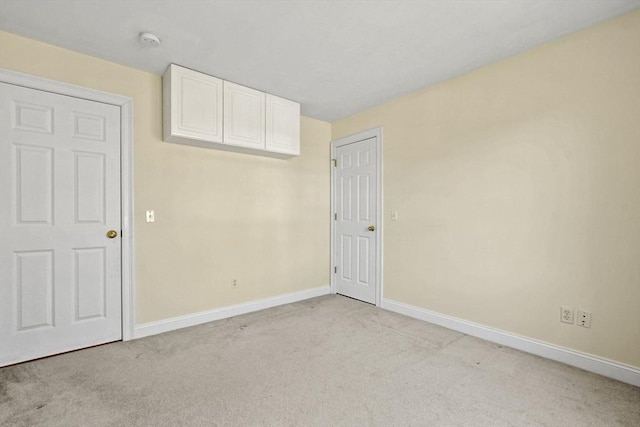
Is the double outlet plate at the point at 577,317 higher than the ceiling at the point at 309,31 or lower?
lower

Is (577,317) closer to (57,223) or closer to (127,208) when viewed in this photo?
(127,208)

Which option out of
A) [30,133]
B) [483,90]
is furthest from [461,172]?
[30,133]

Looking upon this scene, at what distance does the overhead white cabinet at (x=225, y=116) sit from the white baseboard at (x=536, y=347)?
241cm

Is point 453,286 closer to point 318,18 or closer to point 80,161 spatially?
point 318,18

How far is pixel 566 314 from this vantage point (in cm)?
226

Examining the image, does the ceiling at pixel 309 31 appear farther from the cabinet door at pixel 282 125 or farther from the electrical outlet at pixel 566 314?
the electrical outlet at pixel 566 314

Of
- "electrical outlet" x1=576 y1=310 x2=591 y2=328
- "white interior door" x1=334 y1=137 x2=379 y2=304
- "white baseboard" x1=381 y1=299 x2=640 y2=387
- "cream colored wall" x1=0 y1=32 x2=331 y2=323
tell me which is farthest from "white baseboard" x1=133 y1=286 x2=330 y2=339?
"electrical outlet" x1=576 y1=310 x2=591 y2=328

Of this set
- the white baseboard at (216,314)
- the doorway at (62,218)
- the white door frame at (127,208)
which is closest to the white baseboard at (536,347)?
the white baseboard at (216,314)

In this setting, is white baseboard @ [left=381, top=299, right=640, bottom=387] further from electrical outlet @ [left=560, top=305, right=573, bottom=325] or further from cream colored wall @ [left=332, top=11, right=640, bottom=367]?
electrical outlet @ [left=560, top=305, right=573, bottom=325]

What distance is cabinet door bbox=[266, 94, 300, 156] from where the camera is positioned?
3.32 meters

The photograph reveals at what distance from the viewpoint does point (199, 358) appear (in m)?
2.33

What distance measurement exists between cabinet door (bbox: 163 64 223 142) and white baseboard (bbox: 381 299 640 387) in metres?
2.87

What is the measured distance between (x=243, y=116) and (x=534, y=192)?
2.81m

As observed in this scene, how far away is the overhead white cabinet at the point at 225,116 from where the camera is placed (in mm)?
2695
